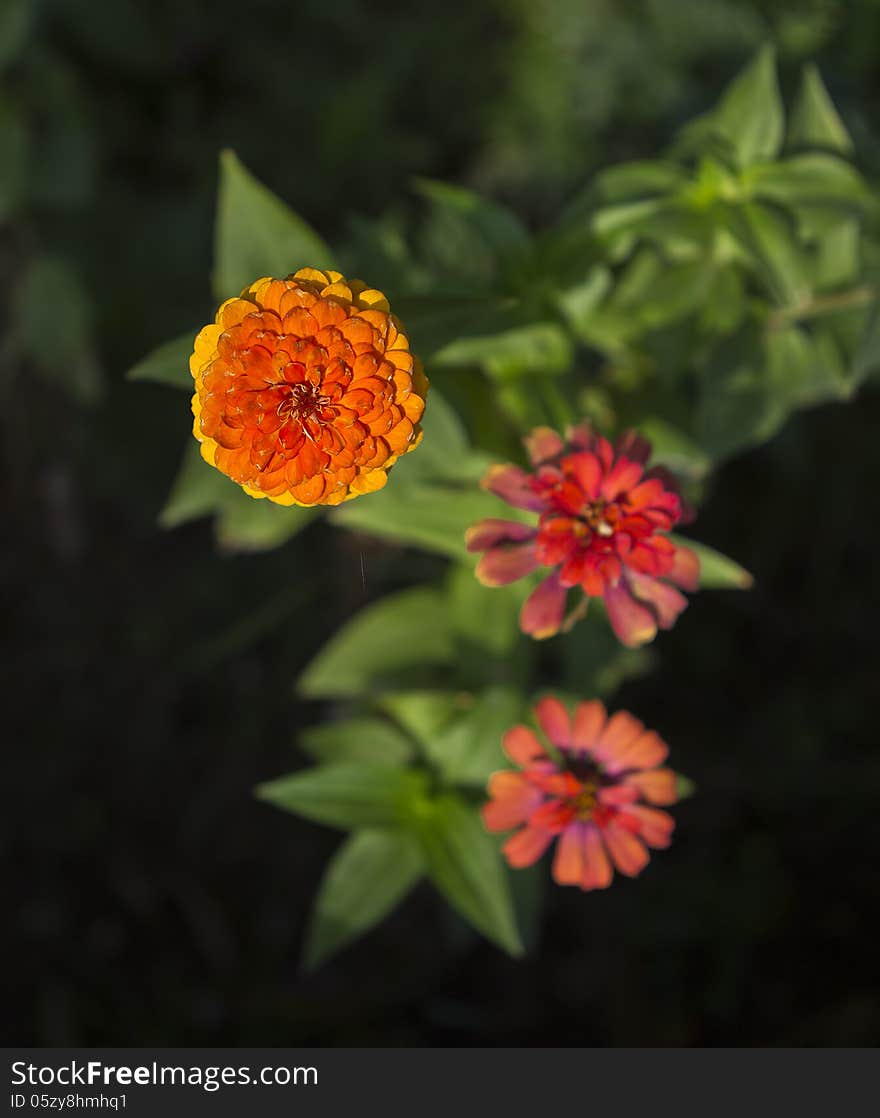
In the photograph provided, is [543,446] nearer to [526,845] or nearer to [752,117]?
[526,845]

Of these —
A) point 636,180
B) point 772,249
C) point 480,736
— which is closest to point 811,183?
point 772,249

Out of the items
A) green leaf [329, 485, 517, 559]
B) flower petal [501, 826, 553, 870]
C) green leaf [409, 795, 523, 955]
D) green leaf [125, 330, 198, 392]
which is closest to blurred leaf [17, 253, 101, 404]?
green leaf [329, 485, 517, 559]

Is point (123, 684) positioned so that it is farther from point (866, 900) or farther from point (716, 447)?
point (866, 900)

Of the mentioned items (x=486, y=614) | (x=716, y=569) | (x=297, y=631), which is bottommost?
(x=297, y=631)

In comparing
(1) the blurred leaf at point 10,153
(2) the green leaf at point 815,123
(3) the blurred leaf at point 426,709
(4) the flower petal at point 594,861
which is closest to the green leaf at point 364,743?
(3) the blurred leaf at point 426,709

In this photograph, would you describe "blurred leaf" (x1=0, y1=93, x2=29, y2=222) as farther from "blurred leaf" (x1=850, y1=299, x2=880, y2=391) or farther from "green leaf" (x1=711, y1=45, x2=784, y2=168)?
"blurred leaf" (x1=850, y1=299, x2=880, y2=391)
